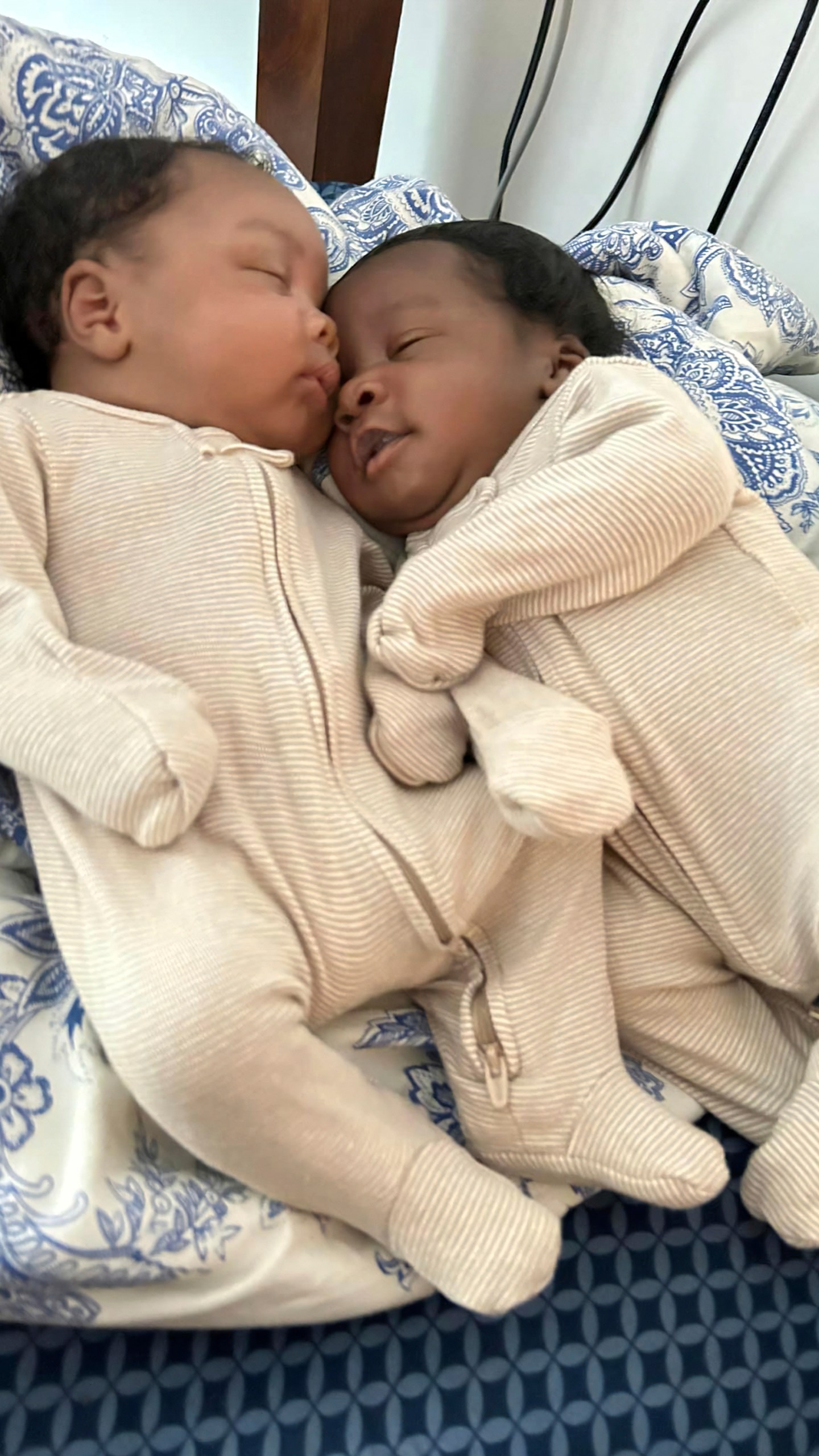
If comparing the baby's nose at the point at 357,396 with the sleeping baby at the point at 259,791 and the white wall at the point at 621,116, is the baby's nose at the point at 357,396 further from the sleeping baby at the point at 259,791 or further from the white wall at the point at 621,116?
the white wall at the point at 621,116

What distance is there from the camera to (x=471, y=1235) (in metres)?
0.62

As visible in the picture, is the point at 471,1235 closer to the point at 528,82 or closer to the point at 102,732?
the point at 102,732

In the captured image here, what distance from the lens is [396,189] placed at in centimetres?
135

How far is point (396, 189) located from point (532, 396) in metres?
0.57

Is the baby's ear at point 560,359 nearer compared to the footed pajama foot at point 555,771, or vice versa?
the footed pajama foot at point 555,771

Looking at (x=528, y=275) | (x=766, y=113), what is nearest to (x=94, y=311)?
(x=528, y=275)

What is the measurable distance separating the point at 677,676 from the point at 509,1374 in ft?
1.55

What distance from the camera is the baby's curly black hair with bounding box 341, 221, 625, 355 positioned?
98 cm

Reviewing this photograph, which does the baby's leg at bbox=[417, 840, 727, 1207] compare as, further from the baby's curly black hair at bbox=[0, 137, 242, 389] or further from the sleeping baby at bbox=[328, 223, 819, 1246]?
the baby's curly black hair at bbox=[0, 137, 242, 389]

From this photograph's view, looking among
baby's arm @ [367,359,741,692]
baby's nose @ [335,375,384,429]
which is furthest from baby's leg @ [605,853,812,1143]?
baby's nose @ [335,375,384,429]

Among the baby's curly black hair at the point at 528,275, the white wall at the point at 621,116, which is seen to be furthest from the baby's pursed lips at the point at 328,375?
the white wall at the point at 621,116

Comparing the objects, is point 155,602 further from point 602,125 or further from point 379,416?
point 602,125

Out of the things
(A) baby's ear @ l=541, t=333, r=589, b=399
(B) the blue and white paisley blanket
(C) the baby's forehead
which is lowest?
(B) the blue and white paisley blanket

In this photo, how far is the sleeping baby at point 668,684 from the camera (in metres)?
0.74
